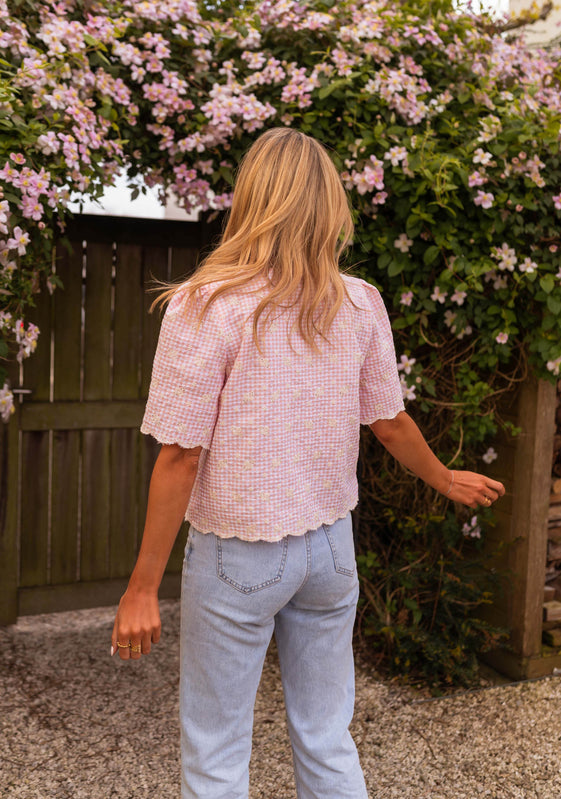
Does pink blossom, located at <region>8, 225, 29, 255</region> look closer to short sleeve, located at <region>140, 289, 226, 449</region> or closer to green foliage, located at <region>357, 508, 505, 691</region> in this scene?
short sleeve, located at <region>140, 289, 226, 449</region>

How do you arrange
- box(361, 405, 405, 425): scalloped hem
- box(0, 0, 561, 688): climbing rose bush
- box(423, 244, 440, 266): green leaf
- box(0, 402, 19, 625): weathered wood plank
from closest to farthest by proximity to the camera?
box(361, 405, 405, 425): scalloped hem → box(0, 0, 561, 688): climbing rose bush → box(423, 244, 440, 266): green leaf → box(0, 402, 19, 625): weathered wood plank

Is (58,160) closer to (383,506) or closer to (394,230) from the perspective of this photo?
(394,230)

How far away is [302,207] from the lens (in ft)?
4.58

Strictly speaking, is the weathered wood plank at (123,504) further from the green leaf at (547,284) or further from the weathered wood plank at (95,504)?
the green leaf at (547,284)

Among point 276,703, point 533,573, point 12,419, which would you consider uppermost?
point 12,419

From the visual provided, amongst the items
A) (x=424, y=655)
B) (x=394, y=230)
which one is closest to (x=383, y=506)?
(x=424, y=655)

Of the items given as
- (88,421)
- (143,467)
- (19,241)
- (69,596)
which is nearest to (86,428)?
(88,421)

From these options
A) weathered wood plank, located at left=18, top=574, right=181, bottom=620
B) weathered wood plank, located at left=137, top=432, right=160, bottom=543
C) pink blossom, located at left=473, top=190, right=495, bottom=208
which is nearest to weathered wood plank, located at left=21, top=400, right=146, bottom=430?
weathered wood plank, located at left=137, top=432, right=160, bottom=543

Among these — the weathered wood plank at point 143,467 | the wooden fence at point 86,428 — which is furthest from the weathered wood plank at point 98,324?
the weathered wood plank at point 143,467

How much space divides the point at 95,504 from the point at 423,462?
2.40m

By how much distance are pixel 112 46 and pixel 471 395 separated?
1708mm

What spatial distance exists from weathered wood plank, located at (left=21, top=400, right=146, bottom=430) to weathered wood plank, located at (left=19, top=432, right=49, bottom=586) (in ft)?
0.22

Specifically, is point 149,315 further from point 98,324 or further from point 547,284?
point 547,284

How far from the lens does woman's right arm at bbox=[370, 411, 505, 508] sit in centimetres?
163
